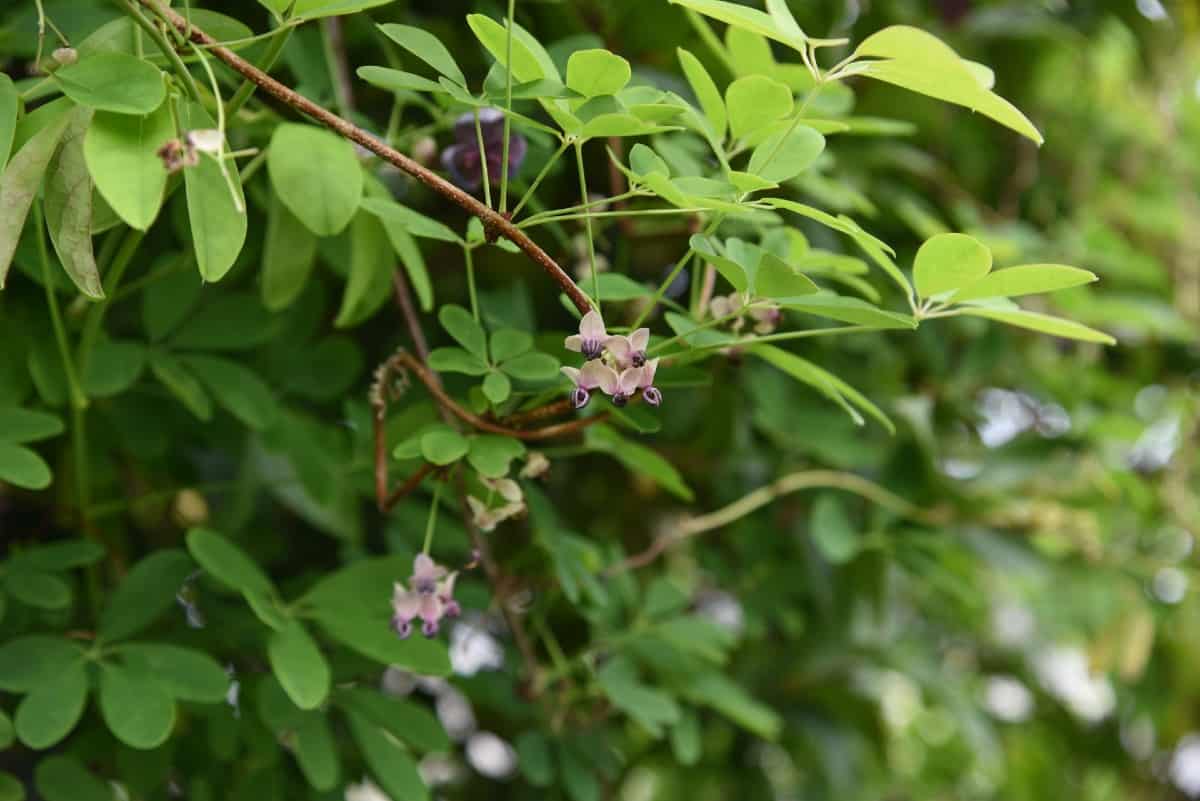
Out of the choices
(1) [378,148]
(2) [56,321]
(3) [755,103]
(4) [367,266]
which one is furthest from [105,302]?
(3) [755,103]

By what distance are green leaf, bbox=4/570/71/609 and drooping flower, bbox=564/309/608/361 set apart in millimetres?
328

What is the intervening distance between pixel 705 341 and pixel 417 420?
0.18 metres

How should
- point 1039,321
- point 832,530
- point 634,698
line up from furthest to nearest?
point 832,530, point 634,698, point 1039,321

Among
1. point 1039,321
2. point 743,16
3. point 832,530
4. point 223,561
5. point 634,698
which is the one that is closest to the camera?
point 743,16

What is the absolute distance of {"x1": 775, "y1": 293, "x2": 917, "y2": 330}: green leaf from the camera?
0.46 metres

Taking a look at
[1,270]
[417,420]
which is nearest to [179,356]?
[417,420]

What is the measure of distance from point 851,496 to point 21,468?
60 cm

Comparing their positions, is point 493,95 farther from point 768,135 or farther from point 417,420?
point 417,420

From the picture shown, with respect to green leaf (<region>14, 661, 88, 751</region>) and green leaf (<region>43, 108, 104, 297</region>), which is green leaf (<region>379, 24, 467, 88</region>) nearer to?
green leaf (<region>43, 108, 104, 297</region>)

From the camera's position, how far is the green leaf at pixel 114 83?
405mm

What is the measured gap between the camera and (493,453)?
0.52 meters

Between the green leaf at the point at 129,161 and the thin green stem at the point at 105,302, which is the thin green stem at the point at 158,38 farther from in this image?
the thin green stem at the point at 105,302

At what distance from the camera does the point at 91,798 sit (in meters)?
0.61

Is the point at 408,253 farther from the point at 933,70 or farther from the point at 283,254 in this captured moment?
the point at 933,70
